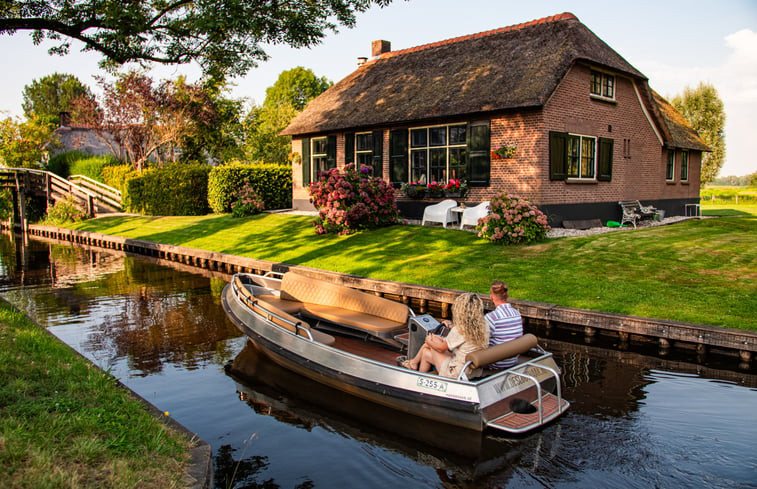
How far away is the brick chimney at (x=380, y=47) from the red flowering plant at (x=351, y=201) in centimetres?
932

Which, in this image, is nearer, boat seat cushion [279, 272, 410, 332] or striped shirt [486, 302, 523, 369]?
striped shirt [486, 302, 523, 369]

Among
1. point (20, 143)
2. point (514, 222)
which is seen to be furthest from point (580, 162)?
point (20, 143)

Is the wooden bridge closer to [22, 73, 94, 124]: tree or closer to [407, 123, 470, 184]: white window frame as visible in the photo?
[407, 123, 470, 184]: white window frame

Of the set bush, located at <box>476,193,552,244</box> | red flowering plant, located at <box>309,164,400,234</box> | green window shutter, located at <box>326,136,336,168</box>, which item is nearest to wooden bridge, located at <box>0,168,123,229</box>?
green window shutter, located at <box>326,136,336,168</box>

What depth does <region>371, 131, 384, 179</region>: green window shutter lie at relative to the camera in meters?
20.3

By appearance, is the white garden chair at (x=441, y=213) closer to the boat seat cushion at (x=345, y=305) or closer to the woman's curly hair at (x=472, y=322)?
the boat seat cushion at (x=345, y=305)

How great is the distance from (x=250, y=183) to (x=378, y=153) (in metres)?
7.75

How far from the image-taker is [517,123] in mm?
16703

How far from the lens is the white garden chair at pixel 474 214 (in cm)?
1616

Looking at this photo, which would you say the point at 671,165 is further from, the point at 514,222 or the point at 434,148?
the point at 514,222

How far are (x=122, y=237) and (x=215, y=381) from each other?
56.3 feet

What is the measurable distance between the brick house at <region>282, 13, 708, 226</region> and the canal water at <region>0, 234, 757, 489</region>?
909 cm

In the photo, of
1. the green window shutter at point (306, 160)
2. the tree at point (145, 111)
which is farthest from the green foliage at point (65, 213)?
the green window shutter at point (306, 160)

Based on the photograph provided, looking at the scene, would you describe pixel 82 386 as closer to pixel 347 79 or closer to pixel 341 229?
pixel 341 229
